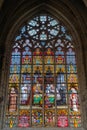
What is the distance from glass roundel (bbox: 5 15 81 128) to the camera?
38.5 ft

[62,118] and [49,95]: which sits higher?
[49,95]

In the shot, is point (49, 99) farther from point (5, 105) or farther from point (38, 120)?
point (5, 105)

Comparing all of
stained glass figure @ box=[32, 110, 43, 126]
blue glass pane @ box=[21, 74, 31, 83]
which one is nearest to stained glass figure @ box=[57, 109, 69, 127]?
stained glass figure @ box=[32, 110, 43, 126]

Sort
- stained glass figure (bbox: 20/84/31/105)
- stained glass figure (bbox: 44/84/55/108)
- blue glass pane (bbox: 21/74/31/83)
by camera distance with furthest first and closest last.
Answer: blue glass pane (bbox: 21/74/31/83) < stained glass figure (bbox: 20/84/31/105) < stained glass figure (bbox: 44/84/55/108)

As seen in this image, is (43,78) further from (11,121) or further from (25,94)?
(11,121)

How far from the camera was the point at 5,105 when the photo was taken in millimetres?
11820

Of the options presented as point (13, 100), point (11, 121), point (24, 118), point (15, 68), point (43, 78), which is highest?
point (15, 68)

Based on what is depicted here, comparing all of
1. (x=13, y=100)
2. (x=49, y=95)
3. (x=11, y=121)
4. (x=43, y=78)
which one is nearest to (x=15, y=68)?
(x=43, y=78)

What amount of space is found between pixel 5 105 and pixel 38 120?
1.53m

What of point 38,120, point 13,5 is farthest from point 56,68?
point 13,5

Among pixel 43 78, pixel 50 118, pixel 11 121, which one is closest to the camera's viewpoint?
pixel 11 121

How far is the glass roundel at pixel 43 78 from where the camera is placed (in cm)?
1174

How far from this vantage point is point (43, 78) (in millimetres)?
12758

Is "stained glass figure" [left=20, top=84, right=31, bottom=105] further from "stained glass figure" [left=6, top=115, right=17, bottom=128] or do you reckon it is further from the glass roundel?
"stained glass figure" [left=6, top=115, right=17, bottom=128]
